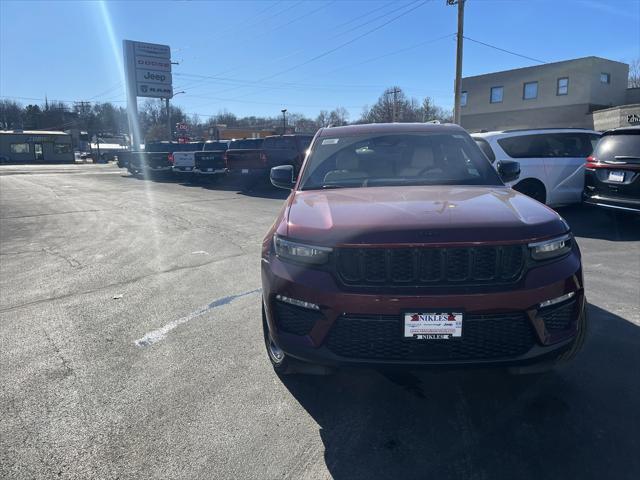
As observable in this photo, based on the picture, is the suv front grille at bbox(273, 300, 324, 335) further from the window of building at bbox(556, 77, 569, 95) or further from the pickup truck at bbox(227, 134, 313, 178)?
the window of building at bbox(556, 77, 569, 95)

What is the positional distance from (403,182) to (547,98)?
3967cm

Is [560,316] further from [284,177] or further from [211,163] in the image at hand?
[211,163]

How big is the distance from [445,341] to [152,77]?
50849 mm

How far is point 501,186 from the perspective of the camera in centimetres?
360

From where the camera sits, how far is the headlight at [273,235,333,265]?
2.53m

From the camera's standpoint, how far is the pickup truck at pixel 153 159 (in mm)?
23922

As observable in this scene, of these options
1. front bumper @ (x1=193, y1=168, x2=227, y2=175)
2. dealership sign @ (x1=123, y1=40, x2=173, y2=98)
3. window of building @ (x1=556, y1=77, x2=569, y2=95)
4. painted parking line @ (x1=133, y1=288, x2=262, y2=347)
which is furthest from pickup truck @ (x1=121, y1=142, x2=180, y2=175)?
window of building @ (x1=556, y1=77, x2=569, y2=95)

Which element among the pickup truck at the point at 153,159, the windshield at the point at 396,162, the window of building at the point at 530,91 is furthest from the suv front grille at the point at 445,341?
the window of building at the point at 530,91

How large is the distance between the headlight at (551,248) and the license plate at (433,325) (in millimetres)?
579

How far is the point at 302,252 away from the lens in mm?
2582

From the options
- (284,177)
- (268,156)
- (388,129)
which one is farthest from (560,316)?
(268,156)

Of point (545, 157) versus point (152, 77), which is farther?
point (152, 77)

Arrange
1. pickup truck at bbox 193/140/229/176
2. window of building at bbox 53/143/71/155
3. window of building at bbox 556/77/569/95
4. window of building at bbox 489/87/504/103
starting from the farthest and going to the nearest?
window of building at bbox 53/143/71/155 → window of building at bbox 489/87/504/103 → window of building at bbox 556/77/569/95 → pickup truck at bbox 193/140/229/176

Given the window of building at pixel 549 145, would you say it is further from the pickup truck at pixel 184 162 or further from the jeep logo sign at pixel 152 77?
the jeep logo sign at pixel 152 77
